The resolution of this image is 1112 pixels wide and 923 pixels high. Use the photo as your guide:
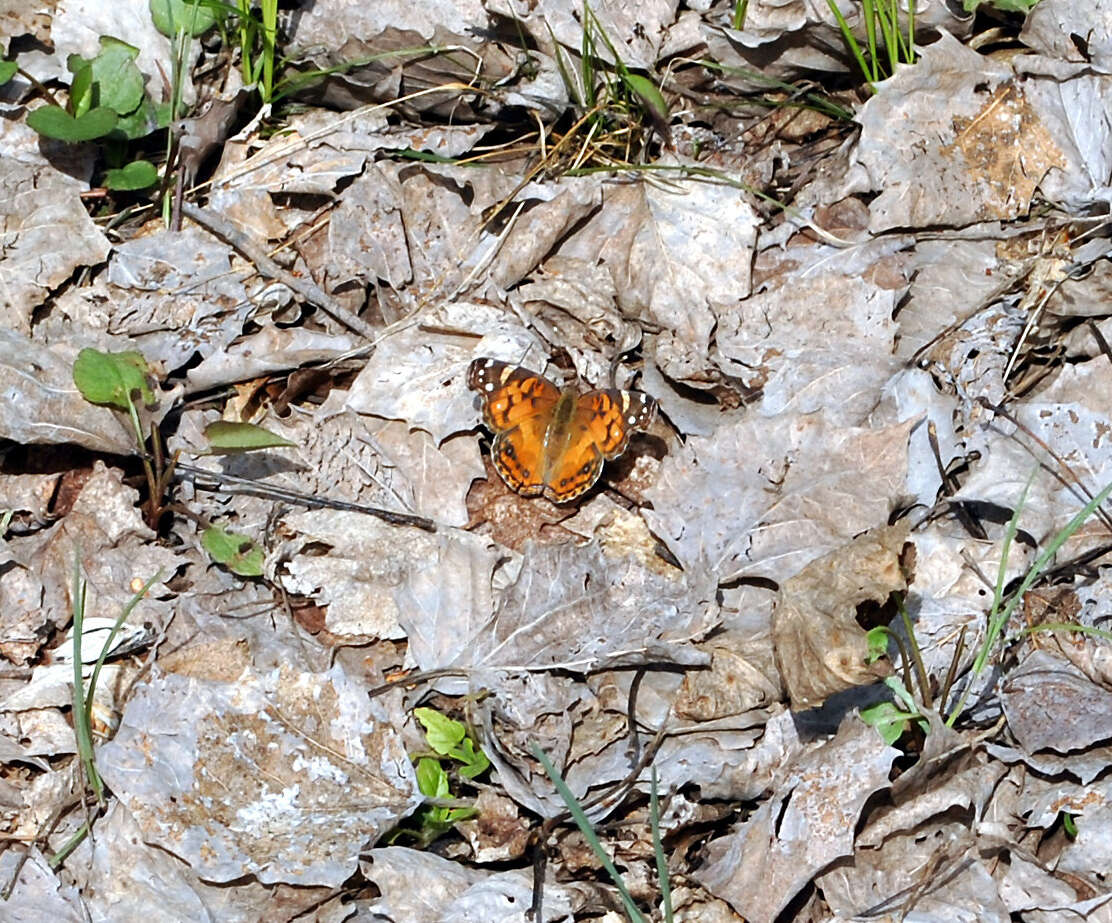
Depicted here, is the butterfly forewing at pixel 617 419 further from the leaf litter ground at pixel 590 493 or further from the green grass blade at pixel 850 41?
the green grass blade at pixel 850 41

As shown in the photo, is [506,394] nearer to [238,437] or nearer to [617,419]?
[617,419]

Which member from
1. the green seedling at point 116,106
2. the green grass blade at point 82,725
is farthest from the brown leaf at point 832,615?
the green seedling at point 116,106

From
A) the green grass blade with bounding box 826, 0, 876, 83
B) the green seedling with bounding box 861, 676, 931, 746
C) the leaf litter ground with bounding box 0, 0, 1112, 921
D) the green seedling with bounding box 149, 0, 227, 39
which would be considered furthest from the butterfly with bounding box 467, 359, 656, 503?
the green seedling with bounding box 149, 0, 227, 39

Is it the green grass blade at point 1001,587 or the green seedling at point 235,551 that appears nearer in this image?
the green grass blade at point 1001,587

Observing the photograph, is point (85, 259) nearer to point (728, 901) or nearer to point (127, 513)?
point (127, 513)

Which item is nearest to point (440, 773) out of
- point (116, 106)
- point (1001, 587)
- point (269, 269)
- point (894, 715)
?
point (894, 715)

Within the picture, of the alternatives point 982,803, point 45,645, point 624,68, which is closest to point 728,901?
point 982,803

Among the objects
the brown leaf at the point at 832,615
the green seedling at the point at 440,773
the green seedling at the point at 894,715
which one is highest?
the brown leaf at the point at 832,615
